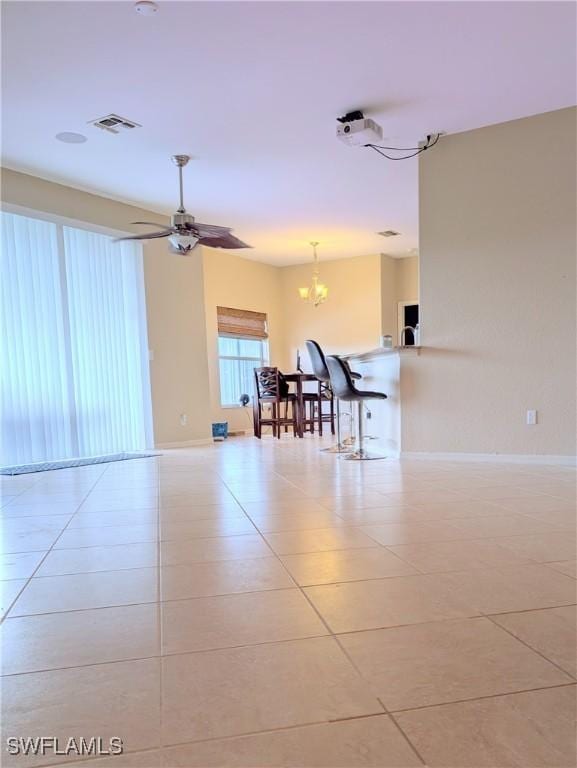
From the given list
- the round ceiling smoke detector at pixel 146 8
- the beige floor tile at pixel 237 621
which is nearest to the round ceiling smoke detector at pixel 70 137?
the round ceiling smoke detector at pixel 146 8

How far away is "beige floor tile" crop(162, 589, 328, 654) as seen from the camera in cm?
119

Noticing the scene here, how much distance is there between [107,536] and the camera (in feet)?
6.89

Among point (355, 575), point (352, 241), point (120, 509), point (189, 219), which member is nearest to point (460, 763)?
point (355, 575)

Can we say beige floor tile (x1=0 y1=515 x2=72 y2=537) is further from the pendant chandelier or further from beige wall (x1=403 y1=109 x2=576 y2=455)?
the pendant chandelier

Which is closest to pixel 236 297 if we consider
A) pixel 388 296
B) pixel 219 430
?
pixel 219 430

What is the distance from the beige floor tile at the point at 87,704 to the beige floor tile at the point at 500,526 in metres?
1.38

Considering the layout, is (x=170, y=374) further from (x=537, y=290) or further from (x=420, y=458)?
(x=537, y=290)

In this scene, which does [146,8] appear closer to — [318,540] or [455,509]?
[318,540]

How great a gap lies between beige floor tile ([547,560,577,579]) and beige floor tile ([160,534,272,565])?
96 cm

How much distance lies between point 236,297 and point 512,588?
6.59 metres

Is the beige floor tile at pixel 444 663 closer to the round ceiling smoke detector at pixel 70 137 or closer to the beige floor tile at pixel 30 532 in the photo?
the beige floor tile at pixel 30 532

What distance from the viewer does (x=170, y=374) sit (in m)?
5.74

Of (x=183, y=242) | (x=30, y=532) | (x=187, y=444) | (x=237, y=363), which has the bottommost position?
(x=187, y=444)

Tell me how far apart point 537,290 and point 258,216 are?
11.0ft
